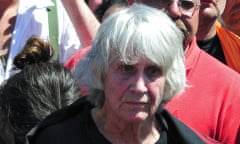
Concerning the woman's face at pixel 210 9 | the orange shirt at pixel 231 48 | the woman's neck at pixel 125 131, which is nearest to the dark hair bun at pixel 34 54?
the woman's neck at pixel 125 131

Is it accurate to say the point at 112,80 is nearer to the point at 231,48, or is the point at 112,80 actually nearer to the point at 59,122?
the point at 59,122

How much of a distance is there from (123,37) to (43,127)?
47 centimetres

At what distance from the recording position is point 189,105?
298 cm

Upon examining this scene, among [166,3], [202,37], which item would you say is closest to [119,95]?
[166,3]

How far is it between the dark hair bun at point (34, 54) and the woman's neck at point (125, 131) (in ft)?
2.14

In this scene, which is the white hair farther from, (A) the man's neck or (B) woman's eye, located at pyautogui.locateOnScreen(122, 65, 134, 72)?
(A) the man's neck

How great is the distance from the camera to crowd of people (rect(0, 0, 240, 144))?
2.42 m

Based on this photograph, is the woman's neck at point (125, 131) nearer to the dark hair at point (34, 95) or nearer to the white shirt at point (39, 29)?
the dark hair at point (34, 95)

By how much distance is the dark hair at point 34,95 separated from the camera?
278 cm

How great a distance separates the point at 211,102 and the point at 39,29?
1.03 meters

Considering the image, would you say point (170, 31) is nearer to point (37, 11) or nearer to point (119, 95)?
point (119, 95)

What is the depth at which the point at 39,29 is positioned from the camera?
11.6ft

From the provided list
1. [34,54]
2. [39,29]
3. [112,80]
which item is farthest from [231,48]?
[112,80]

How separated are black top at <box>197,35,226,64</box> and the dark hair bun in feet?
3.92
